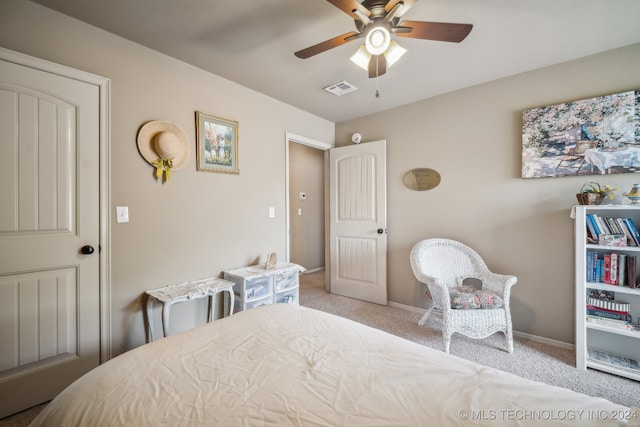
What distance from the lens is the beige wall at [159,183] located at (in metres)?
1.78

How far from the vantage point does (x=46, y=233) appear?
66.0 inches

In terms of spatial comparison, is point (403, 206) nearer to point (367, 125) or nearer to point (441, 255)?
point (441, 255)

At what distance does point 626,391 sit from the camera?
1768 millimetres

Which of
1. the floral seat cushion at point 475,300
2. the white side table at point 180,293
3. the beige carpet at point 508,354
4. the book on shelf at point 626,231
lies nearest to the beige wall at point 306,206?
the beige carpet at point 508,354

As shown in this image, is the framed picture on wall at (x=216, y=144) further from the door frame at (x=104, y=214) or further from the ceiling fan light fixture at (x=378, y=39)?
the ceiling fan light fixture at (x=378, y=39)

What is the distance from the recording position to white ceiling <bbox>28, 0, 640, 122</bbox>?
5.55ft

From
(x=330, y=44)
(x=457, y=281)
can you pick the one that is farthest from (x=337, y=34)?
(x=457, y=281)

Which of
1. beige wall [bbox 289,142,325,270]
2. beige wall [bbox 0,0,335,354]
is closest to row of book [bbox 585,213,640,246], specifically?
beige wall [bbox 0,0,335,354]

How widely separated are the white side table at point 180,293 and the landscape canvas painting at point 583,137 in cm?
289

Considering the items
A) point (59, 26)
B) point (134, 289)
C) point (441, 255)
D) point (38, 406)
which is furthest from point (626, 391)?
point (59, 26)

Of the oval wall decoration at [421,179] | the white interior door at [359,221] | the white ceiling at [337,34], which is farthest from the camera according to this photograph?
the white interior door at [359,221]

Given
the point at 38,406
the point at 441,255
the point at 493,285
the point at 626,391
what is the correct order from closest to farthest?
the point at 38,406 < the point at 626,391 < the point at 493,285 < the point at 441,255

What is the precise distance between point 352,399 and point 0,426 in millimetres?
2055

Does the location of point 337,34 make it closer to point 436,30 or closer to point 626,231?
point 436,30
